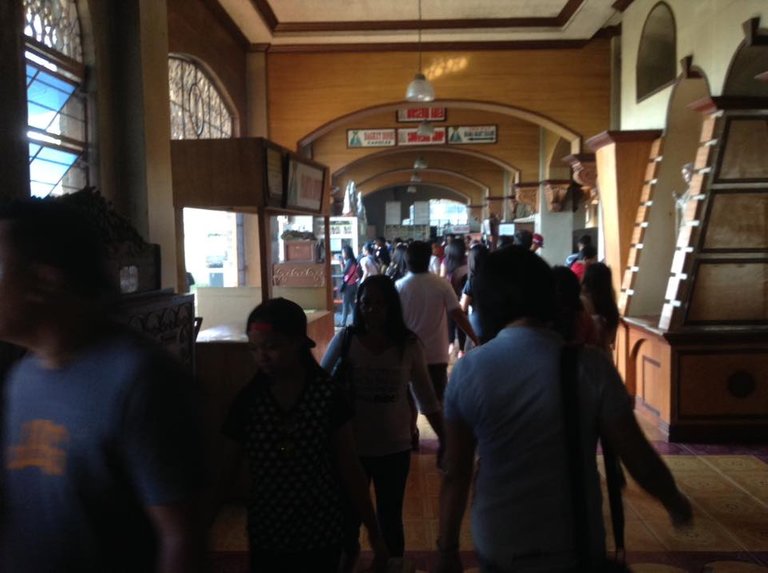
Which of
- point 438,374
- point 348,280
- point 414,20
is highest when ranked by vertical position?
point 414,20

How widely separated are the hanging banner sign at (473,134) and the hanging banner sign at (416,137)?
10.6 inches

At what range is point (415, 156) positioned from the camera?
19.3 meters

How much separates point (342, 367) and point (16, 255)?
5.42 feet

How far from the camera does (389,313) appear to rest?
9.16 feet

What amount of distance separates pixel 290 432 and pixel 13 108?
2.12m

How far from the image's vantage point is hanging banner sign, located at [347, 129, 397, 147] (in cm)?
1301

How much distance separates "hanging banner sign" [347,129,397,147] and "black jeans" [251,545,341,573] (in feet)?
37.4

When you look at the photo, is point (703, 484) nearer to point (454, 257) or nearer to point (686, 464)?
point (686, 464)

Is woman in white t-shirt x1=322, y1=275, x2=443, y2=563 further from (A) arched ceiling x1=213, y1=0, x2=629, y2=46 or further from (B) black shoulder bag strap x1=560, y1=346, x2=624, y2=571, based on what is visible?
(A) arched ceiling x1=213, y1=0, x2=629, y2=46

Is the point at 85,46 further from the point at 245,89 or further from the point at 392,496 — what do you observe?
the point at 245,89

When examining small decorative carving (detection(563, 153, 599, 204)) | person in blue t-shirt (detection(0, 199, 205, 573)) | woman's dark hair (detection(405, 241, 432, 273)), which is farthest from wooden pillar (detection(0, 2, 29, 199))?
small decorative carving (detection(563, 153, 599, 204))

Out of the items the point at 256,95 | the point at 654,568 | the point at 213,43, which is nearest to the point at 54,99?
the point at 213,43

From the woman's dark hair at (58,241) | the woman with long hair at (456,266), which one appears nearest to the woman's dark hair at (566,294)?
the woman's dark hair at (58,241)

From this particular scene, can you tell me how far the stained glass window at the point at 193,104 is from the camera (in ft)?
20.8
